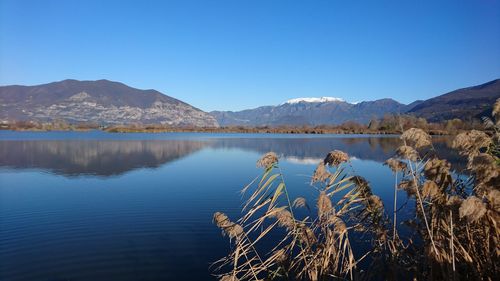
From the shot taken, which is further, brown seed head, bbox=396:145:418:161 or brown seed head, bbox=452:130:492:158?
brown seed head, bbox=452:130:492:158

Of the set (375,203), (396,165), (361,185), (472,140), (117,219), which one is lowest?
(117,219)

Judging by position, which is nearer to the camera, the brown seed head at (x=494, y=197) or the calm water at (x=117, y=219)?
the brown seed head at (x=494, y=197)

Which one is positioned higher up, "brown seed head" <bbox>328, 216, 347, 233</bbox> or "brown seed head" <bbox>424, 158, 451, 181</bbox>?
"brown seed head" <bbox>424, 158, 451, 181</bbox>

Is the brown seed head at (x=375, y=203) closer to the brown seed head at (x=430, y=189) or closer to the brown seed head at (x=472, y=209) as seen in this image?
the brown seed head at (x=430, y=189)

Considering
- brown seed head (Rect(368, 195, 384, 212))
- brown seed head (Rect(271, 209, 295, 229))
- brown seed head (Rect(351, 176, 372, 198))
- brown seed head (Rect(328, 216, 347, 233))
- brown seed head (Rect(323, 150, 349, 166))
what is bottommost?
brown seed head (Rect(328, 216, 347, 233))

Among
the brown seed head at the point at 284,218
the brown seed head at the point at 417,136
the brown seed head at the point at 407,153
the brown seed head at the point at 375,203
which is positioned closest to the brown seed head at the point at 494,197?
the brown seed head at the point at 417,136

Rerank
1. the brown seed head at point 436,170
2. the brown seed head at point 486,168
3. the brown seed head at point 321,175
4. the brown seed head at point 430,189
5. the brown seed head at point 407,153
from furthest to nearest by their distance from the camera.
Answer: the brown seed head at point 321,175, the brown seed head at point 407,153, the brown seed head at point 436,170, the brown seed head at point 430,189, the brown seed head at point 486,168

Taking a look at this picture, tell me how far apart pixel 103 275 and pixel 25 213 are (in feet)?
25.3

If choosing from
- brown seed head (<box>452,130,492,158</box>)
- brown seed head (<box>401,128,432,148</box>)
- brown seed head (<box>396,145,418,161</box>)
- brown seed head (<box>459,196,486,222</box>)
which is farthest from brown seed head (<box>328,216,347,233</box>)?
brown seed head (<box>459,196,486,222</box>)

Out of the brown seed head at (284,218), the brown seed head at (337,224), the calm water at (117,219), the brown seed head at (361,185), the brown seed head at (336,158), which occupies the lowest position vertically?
the calm water at (117,219)

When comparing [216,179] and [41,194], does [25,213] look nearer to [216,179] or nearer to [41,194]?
[41,194]

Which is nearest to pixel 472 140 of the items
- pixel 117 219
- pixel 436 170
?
pixel 436 170

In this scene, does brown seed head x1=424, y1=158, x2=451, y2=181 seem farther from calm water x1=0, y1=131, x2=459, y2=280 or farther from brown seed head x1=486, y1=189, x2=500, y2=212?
calm water x1=0, y1=131, x2=459, y2=280

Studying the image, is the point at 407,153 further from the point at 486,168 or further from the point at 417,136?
the point at 486,168
